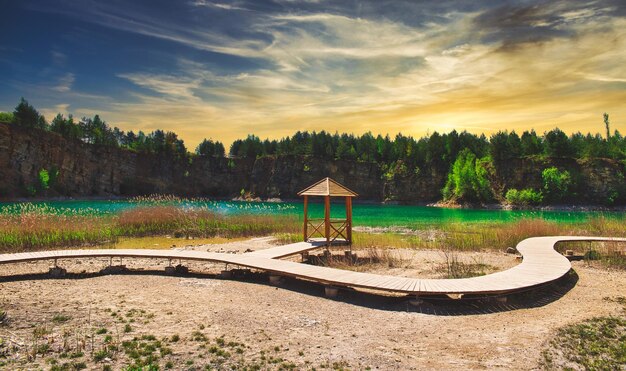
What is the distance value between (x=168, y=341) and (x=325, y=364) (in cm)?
302

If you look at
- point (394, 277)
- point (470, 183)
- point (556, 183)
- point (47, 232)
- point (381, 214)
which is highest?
point (470, 183)

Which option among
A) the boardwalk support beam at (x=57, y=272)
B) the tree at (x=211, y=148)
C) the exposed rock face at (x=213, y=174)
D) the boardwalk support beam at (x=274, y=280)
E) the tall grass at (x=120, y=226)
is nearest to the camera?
the boardwalk support beam at (x=274, y=280)

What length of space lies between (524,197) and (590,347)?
247ft

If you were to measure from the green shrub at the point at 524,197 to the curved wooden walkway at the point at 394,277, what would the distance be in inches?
2486

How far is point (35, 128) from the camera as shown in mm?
76250

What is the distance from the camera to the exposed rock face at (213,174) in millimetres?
71125

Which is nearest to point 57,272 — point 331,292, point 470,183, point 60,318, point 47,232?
point 60,318

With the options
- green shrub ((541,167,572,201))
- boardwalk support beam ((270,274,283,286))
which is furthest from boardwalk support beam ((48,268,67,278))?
green shrub ((541,167,572,201))

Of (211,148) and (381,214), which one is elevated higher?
(211,148)

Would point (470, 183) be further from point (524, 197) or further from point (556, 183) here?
point (556, 183)

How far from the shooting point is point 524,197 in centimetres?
7356

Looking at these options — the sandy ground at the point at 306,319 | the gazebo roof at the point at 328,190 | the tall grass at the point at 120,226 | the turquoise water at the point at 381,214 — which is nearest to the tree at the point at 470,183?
the turquoise water at the point at 381,214

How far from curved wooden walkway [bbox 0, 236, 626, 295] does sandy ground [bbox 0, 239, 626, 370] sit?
464 mm

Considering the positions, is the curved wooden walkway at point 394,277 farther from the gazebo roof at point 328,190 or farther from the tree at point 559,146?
the tree at point 559,146
